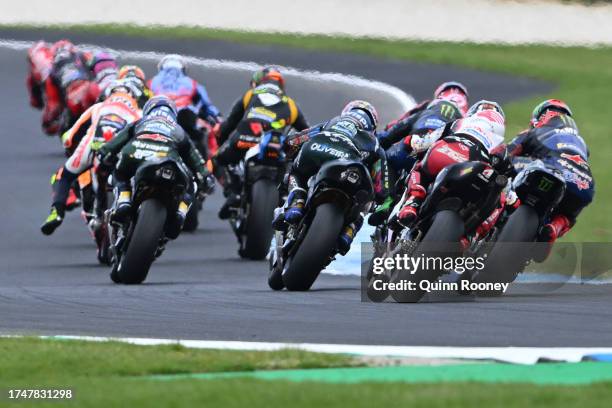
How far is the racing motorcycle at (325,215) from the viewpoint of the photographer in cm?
1160

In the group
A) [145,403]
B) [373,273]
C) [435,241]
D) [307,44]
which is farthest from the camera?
[307,44]

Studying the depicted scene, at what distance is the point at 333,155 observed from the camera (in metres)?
12.2

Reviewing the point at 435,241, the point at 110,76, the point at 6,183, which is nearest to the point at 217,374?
the point at 435,241

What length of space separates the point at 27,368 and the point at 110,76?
11768 millimetres

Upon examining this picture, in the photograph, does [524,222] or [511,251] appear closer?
[511,251]

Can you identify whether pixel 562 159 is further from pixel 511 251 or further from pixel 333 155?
pixel 333 155

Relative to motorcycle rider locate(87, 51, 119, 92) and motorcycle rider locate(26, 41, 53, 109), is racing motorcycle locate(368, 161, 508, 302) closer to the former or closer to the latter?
motorcycle rider locate(87, 51, 119, 92)

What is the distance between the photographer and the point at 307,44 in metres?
30.7

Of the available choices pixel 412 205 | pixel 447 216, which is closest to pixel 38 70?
pixel 412 205

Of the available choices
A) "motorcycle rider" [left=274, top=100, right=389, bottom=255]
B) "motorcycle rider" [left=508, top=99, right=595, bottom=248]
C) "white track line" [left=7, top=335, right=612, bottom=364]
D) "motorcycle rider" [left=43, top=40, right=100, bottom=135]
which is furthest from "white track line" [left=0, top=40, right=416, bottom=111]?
"white track line" [left=7, top=335, right=612, bottom=364]

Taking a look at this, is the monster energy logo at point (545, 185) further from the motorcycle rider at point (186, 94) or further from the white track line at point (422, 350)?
the motorcycle rider at point (186, 94)

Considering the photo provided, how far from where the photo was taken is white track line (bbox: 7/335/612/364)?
8.38 meters

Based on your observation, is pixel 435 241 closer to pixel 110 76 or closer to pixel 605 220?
pixel 605 220

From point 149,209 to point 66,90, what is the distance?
9416 millimetres
